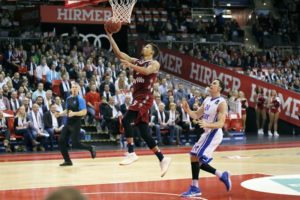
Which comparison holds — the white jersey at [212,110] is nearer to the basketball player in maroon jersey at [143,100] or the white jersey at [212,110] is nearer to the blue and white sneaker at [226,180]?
the blue and white sneaker at [226,180]

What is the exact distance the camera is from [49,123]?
1752cm

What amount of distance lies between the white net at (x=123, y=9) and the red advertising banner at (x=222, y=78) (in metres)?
14.6

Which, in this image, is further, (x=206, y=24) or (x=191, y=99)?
(x=206, y=24)

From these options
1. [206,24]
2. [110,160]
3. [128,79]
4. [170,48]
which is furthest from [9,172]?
[206,24]

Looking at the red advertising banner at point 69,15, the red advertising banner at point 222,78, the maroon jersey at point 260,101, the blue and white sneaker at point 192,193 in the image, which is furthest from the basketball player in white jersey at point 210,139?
the red advertising banner at point 69,15

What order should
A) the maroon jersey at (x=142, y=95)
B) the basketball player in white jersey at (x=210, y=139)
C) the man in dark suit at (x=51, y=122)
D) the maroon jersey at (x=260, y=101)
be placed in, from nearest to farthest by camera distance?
the basketball player in white jersey at (x=210, y=139) → the maroon jersey at (x=142, y=95) → the man in dark suit at (x=51, y=122) → the maroon jersey at (x=260, y=101)

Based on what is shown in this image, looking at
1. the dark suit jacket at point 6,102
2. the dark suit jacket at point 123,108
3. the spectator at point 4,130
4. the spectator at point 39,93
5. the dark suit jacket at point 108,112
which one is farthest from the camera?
the dark suit jacket at point 123,108

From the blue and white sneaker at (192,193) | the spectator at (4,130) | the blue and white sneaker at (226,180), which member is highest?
the blue and white sneaker at (226,180)

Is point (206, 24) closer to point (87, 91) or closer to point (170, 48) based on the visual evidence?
point (170, 48)

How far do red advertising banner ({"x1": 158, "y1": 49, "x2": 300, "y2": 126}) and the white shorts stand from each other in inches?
696

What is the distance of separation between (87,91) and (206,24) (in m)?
15.5

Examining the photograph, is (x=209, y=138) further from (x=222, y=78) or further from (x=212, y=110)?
(x=222, y=78)

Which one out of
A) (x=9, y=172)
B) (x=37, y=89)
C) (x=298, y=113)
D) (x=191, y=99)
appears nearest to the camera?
(x=9, y=172)

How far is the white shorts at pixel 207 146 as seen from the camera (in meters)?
8.09
